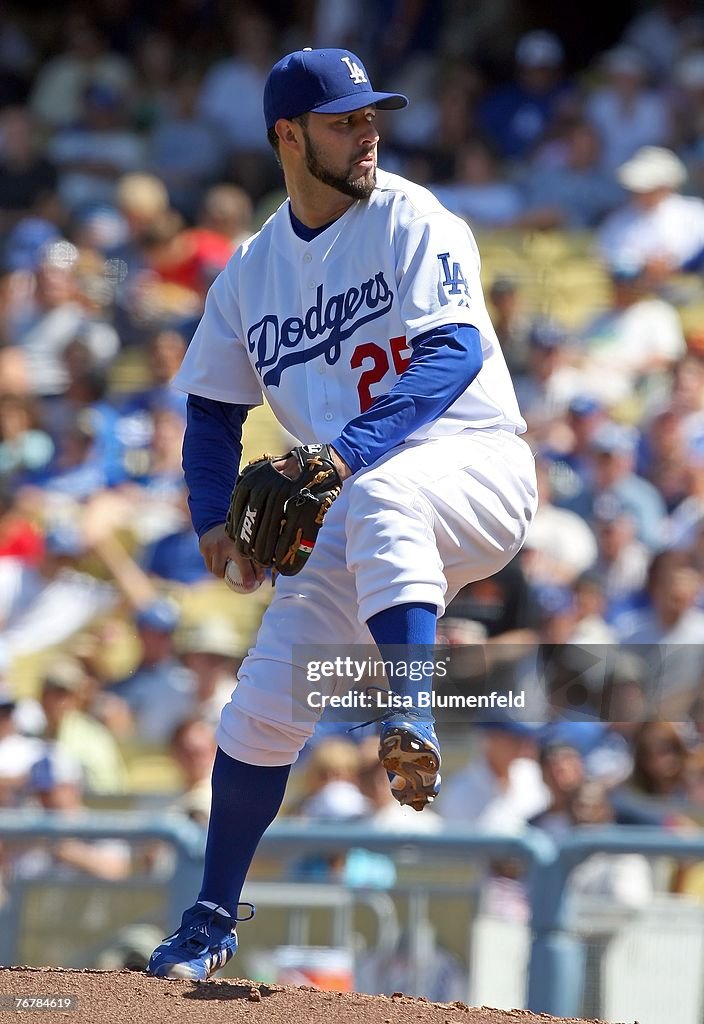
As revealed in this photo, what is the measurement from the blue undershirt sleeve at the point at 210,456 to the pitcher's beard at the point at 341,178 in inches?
25.8

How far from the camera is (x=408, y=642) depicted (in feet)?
11.1

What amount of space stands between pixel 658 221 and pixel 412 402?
21.0 feet

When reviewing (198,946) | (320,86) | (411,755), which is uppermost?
(320,86)

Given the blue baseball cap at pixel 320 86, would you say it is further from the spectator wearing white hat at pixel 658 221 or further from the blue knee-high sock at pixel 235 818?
the spectator wearing white hat at pixel 658 221

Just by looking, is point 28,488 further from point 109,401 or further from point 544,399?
point 544,399

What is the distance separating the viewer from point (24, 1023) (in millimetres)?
3521

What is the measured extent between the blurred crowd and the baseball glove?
1.76 meters

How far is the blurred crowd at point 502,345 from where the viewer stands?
638cm

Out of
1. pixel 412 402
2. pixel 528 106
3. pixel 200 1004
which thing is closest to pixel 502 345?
pixel 528 106

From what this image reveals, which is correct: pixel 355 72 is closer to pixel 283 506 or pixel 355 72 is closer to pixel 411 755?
pixel 283 506

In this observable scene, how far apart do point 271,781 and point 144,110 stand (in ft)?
29.6

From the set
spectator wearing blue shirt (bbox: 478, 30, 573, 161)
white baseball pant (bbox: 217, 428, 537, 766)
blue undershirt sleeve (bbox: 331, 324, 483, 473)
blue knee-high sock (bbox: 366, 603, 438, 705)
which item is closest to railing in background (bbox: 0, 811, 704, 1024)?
white baseball pant (bbox: 217, 428, 537, 766)

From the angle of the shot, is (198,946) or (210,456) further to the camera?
(210,456)

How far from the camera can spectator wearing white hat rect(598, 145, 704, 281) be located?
948 centimetres
